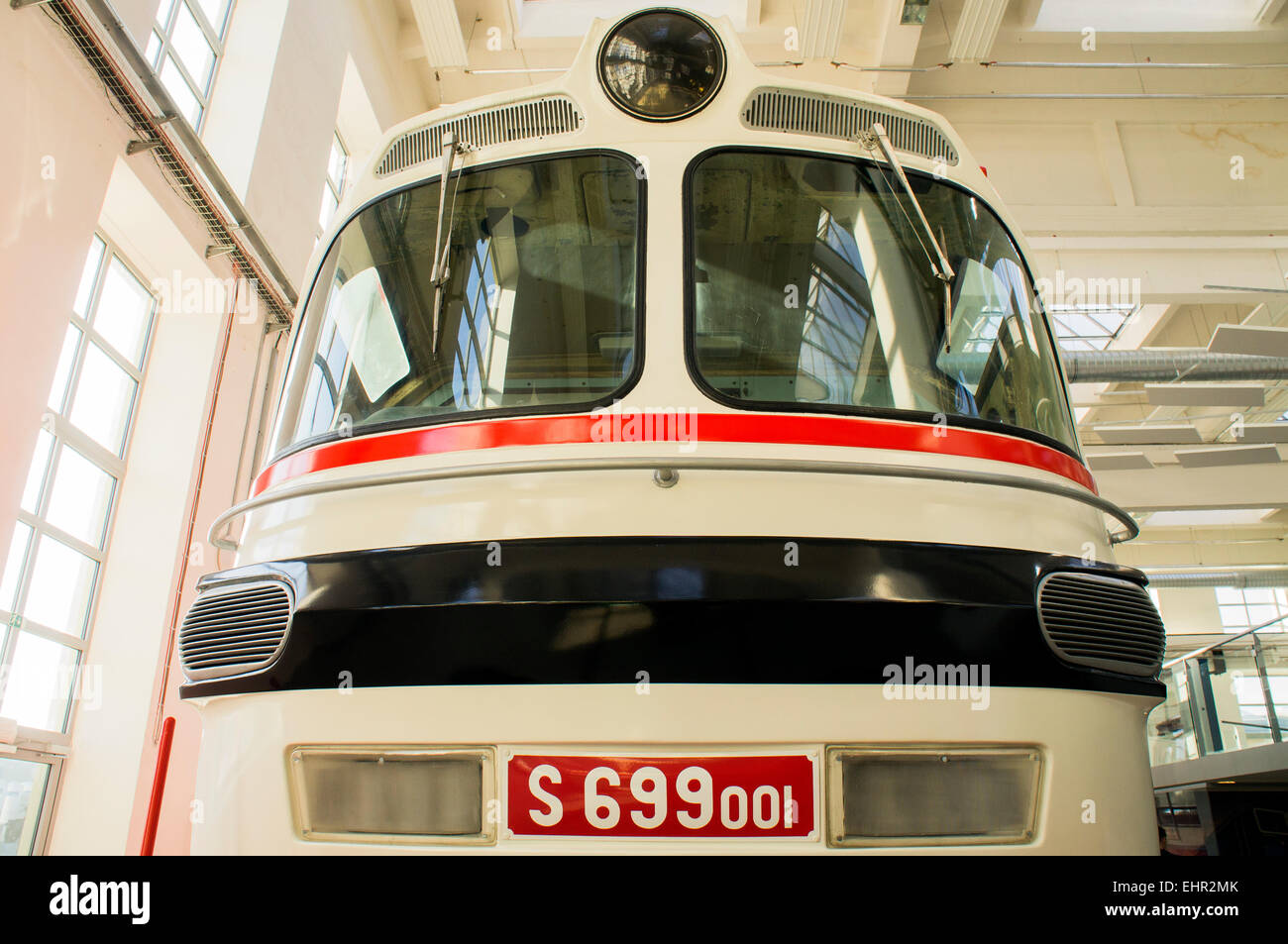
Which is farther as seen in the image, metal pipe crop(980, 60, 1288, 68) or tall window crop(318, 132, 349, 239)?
metal pipe crop(980, 60, 1288, 68)

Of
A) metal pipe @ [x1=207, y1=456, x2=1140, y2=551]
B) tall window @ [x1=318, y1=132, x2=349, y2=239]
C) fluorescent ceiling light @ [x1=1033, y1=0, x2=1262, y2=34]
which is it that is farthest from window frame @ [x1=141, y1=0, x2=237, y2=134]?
fluorescent ceiling light @ [x1=1033, y1=0, x2=1262, y2=34]

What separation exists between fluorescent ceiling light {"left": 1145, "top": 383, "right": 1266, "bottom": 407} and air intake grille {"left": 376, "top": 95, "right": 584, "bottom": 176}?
951 cm

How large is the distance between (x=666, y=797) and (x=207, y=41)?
7230 mm

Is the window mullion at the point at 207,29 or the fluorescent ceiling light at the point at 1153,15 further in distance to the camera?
the fluorescent ceiling light at the point at 1153,15

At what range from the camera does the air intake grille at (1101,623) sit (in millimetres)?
1793

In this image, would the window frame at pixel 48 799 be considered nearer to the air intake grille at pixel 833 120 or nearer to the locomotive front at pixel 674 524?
the locomotive front at pixel 674 524

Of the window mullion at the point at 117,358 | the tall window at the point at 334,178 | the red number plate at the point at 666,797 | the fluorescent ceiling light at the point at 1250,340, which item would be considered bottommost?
the red number plate at the point at 666,797

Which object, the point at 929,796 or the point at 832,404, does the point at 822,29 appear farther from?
the point at 929,796

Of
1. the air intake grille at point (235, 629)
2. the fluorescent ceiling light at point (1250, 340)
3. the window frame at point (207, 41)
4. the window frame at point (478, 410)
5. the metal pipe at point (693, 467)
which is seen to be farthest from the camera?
the fluorescent ceiling light at point (1250, 340)

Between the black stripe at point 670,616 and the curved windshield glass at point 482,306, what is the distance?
42cm

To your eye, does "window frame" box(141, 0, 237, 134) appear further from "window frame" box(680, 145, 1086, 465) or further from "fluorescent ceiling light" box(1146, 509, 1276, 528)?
"fluorescent ceiling light" box(1146, 509, 1276, 528)

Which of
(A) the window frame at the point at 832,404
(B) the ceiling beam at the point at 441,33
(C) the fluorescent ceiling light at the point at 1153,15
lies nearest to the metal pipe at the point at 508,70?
(B) the ceiling beam at the point at 441,33

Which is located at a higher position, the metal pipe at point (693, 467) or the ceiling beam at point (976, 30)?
the ceiling beam at point (976, 30)

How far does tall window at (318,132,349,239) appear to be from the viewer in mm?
8609
